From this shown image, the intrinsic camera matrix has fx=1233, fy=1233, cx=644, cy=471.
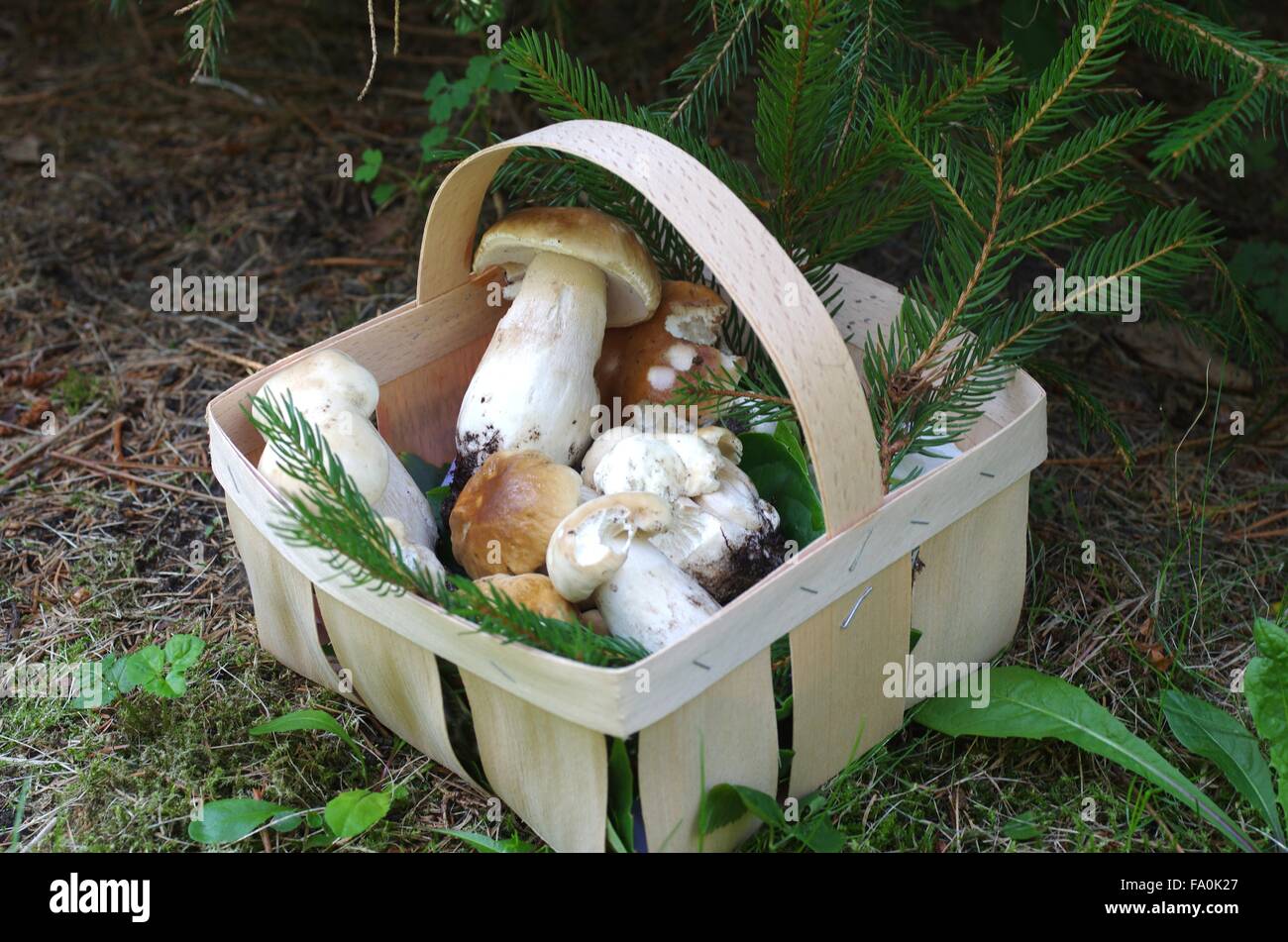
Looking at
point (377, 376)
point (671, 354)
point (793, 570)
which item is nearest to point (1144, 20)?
point (671, 354)

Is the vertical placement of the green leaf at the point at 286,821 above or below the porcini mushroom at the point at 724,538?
below

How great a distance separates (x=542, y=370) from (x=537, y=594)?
14.4 inches

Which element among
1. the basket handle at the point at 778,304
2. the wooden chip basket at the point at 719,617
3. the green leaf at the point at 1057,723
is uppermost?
the basket handle at the point at 778,304

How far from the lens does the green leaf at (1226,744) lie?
1417mm

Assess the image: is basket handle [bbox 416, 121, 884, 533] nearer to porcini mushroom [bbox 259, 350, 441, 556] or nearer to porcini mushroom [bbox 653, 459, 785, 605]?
porcini mushroom [bbox 653, 459, 785, 605]

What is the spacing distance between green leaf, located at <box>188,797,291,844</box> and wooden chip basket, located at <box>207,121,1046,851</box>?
0.18m

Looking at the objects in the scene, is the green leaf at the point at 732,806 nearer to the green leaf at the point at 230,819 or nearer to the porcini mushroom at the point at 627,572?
the porcini mushroom at the point at 627,572

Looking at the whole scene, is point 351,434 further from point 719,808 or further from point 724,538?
point 719,808

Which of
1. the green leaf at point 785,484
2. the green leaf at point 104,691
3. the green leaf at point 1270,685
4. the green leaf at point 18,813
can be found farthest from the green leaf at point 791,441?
the green leaf at point 18,813

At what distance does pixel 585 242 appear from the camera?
1.52 meters

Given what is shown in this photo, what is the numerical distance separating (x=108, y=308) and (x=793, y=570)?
5.58ft

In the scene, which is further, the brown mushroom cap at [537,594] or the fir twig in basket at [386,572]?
the brown mushroom cap at [537,594]

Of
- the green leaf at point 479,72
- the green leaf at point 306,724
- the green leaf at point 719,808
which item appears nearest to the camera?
the green leaf at point 719,808

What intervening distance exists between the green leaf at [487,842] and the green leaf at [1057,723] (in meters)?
0.51
